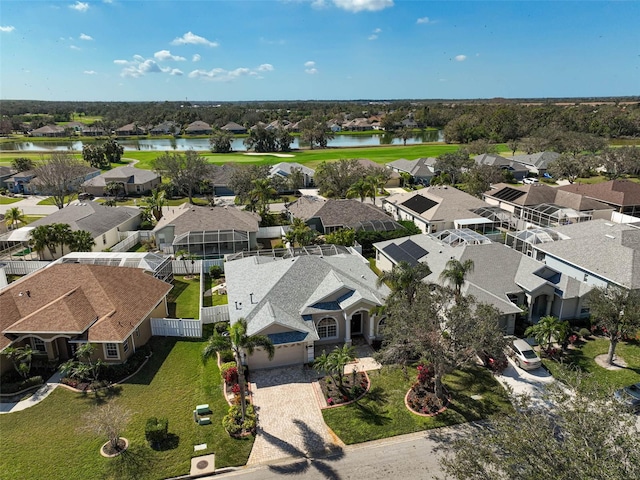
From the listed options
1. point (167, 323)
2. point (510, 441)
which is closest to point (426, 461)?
point (510, 441)

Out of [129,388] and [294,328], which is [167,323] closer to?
[129,388]

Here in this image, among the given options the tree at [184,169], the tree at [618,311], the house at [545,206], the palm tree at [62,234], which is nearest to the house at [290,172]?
the tree at [184,169]

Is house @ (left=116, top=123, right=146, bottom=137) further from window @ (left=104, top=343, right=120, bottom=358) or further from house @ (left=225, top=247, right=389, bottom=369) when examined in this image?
window @ (left=104, top=343, right=120, bottom=358)

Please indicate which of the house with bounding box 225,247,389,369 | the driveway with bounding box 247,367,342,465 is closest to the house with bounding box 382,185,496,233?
the house with bounding box 225,247,389,369

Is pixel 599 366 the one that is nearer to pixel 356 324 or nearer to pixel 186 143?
pixel 356 324

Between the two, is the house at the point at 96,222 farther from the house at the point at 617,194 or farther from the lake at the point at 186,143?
the lake at the point at 186,143
